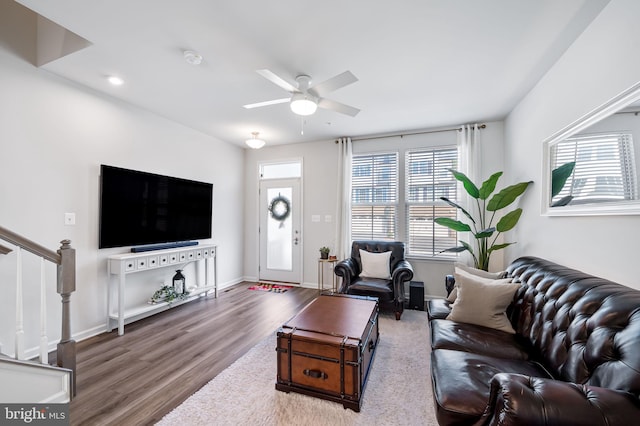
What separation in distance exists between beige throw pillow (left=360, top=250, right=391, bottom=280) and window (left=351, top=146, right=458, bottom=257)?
65 cm

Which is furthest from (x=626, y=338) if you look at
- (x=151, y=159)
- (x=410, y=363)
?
(x=151, y=159)

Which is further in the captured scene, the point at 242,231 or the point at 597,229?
the point at 242,231

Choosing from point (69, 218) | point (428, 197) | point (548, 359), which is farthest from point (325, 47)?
point (69, 218)

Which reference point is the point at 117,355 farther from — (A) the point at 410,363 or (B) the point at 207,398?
(A) the point at 410,363

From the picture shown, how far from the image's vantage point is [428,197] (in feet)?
14.3

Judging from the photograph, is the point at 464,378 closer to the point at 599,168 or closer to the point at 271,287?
the point at 599,168

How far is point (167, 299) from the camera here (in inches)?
140

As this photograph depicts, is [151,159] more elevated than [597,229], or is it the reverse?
[151,159]

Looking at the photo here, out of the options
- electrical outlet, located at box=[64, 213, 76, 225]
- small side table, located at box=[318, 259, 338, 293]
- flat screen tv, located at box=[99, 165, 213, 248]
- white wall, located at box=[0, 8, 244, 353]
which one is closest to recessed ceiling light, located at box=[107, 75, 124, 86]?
white wall, located at box=[0, 8, 244, 353]

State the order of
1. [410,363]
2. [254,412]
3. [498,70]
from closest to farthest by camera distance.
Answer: [254,412] < [410,363] < [498,70]

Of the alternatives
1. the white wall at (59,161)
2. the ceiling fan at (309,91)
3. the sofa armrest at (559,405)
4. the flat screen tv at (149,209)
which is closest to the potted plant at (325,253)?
the flat screen tv at (149,209)

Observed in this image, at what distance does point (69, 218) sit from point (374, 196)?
4.07m

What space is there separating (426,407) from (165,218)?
3711 millimetres

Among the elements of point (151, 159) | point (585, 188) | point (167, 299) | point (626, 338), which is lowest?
point (167, 299)
